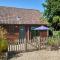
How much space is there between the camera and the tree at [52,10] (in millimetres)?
21500

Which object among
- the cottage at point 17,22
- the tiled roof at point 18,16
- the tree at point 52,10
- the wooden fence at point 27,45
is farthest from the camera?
the tiled roof at point 18,16

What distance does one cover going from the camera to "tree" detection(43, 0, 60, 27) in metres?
21.5

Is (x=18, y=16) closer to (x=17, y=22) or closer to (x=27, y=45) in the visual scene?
(x=17, y=22)

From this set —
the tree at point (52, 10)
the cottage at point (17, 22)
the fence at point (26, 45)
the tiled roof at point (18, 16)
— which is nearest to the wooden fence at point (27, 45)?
the fence at point (26, 45)

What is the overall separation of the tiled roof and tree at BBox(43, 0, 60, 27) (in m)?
5.27

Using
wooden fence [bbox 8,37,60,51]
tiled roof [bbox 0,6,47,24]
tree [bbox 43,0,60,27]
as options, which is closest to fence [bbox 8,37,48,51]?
wooden fence [bbox 8,37,60,51]

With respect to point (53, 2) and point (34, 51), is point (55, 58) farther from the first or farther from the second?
point (53, 2)

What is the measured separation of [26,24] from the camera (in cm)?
2775

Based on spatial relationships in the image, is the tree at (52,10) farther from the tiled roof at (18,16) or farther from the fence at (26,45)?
the tiled roof at (18,16)

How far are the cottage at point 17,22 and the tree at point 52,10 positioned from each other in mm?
3752

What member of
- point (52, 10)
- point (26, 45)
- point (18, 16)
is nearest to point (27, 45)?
point (26, 45)

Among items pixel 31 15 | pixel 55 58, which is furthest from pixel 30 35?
pixel 55 58

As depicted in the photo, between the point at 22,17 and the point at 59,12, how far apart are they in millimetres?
8351

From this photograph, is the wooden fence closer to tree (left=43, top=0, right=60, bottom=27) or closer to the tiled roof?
tree (left=43, top=0, right=60, bottom=27)
